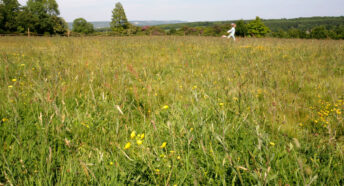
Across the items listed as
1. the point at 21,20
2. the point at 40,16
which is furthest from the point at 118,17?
the point at 21,20

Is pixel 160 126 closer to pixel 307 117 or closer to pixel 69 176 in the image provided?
pixel 69 176

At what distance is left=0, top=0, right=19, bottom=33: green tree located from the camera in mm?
48719

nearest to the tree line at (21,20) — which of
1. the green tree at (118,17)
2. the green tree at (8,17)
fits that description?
the green tree at (8,17)

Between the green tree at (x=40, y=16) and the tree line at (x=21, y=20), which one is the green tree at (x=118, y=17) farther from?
the tree line at (x=21, y=20)

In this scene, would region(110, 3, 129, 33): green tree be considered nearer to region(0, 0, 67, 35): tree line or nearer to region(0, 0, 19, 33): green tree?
region(0, 0, 67, 35): tree line

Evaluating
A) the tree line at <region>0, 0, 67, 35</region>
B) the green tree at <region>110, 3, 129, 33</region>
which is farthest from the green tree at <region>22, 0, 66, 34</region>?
the green tree at <region>110, 3, 129, 33</region>

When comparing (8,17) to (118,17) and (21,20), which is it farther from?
(118,17)

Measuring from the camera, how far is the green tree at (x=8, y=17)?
48.7 m

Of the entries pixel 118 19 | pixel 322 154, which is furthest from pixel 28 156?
pixel 118 19

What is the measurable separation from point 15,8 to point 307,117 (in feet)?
247

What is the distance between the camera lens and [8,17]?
50312 mm

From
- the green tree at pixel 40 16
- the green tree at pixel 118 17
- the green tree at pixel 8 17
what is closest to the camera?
the green tree at pixel 8 17

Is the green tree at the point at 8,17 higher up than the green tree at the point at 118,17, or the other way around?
the green tree at the point at 118,17

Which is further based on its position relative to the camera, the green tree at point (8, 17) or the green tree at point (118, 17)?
the green tree at point (118, 17)
